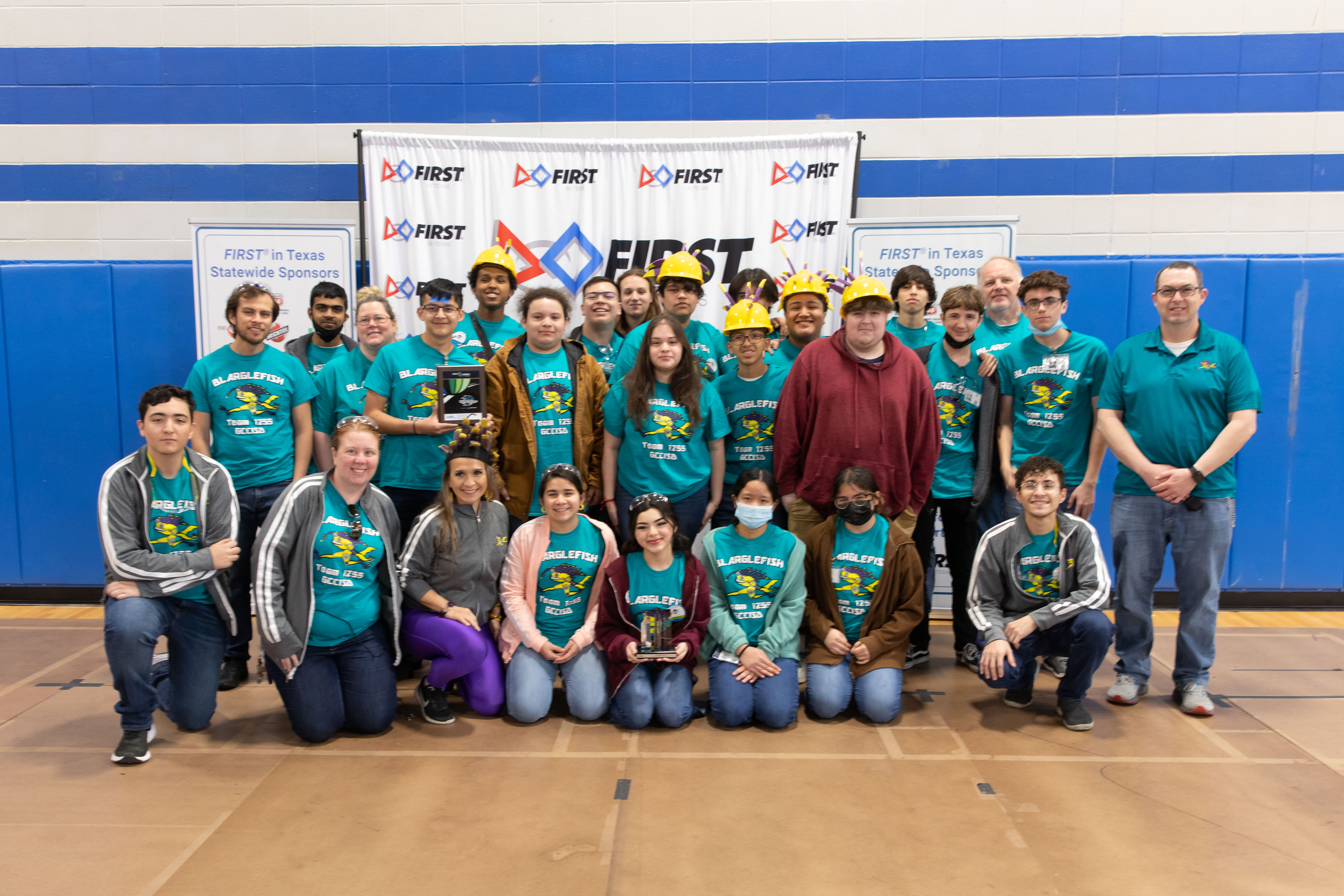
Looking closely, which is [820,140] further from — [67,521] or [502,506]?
[67,521]

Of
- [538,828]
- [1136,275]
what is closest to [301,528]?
[538,828]

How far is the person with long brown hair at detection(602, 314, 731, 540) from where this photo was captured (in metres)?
3.97

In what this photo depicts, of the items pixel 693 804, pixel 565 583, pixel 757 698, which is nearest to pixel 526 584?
pixel 565 583

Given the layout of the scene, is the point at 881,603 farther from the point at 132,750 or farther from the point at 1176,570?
the point at 132,750

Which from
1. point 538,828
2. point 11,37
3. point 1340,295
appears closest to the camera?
point 538,828

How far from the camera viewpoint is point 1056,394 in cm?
412

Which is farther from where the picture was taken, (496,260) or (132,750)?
(496,260)

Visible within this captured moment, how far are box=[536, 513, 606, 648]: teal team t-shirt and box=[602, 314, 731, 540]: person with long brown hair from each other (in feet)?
1.18

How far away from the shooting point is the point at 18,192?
607cm

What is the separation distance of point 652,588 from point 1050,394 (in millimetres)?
2147

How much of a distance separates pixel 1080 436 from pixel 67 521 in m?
6.19

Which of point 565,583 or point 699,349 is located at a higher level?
point 699,349

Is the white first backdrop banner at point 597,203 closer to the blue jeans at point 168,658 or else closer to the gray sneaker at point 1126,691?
the blue jeans at point 168,658

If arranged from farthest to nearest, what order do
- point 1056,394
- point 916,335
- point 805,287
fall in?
point 916,335
point 805,287
point 1056,394
